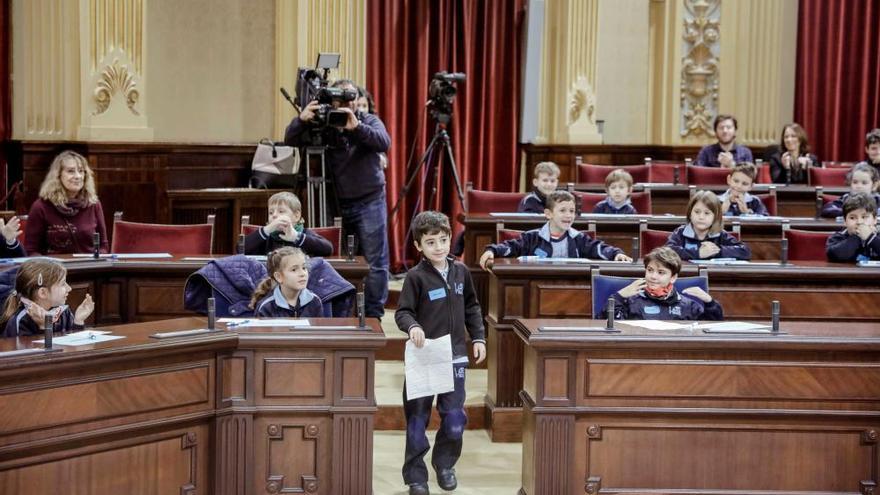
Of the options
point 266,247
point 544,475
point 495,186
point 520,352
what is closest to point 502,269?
point 520,352

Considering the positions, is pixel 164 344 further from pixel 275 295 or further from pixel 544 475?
pixel 544 475

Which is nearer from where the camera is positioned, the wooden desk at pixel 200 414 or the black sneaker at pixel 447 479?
the wooden desk at pixel 200 414

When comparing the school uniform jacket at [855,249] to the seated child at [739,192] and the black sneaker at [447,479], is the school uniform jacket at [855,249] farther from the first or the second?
the black sneaker at [447,479]

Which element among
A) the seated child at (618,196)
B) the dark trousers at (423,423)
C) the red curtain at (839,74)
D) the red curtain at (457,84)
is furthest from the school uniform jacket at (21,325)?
the red curtain at (839,74)

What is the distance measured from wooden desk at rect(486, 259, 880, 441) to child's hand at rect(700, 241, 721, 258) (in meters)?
0.38

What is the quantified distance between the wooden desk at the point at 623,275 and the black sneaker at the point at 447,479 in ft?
2.81

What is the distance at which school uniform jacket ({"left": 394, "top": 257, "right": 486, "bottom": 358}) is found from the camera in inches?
203

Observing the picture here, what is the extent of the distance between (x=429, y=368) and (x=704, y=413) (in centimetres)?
110

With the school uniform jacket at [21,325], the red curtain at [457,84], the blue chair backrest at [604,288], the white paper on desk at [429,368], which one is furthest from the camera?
the red curtain at [457,84]

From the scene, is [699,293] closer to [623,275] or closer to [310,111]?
[623,275]

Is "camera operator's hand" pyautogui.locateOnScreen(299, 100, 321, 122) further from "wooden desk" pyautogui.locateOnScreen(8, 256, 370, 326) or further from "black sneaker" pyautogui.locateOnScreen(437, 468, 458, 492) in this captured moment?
"black sneaker" pyautogui.locateOnScreen(437, 468, 458, 492)

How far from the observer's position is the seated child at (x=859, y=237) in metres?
6.62

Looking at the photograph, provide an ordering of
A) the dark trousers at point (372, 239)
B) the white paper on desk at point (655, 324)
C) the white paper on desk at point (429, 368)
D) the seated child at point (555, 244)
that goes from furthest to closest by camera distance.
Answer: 1. the dark trousers at point (372, 239)
2. the seated child at point (555, 244)
3. the white paper on desk at point (429, 368)
4. the white paper on desk at point (655, 324)

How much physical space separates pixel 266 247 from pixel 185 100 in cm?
393
